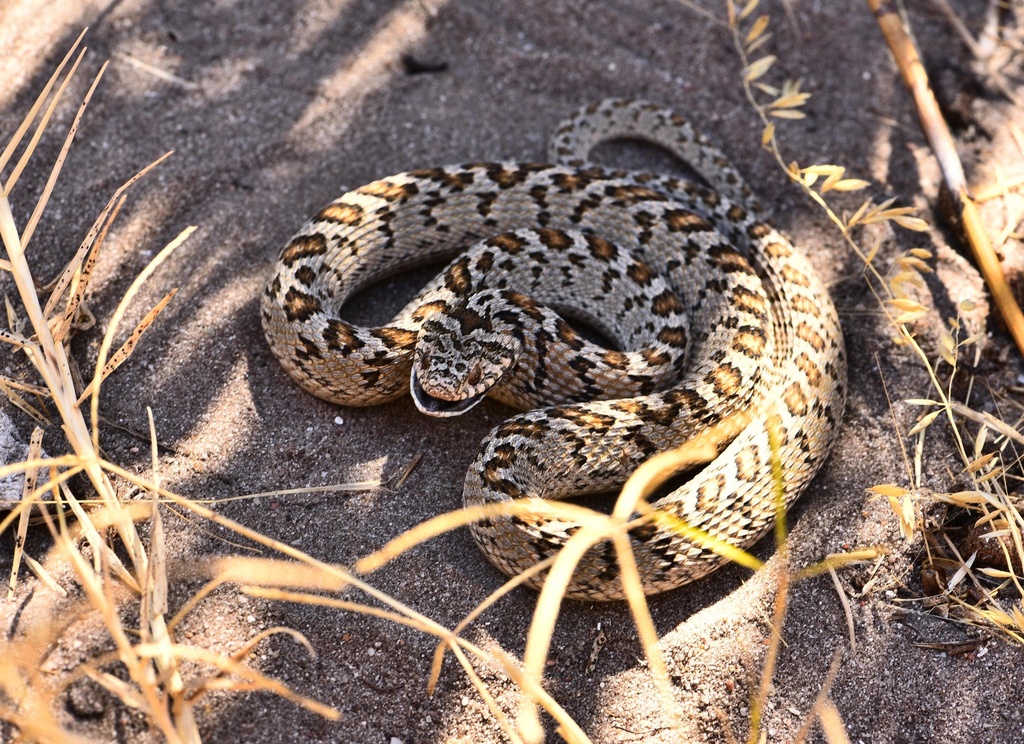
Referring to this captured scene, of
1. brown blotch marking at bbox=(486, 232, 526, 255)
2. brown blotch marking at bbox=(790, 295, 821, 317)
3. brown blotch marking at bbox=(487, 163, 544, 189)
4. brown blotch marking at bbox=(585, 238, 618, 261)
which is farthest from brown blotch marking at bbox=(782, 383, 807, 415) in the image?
brown blotch marking at bbox=(487, 163, 544, 189)

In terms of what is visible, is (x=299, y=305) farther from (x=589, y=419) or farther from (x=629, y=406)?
(x=629, y=406)

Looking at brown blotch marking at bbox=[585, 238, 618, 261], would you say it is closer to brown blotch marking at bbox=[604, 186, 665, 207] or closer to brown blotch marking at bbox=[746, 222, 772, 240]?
brown blotch marking at bbox=[604, 186, 665, 207]

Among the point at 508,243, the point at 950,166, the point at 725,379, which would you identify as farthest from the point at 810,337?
the point at 508,243

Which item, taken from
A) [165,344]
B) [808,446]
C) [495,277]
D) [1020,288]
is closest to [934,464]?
[808,446]

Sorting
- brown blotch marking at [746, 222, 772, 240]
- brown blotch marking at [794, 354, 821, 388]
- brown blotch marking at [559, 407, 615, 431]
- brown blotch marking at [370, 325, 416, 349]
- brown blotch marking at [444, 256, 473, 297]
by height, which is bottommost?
brown blotch marking at [794, 354, 821, 388]

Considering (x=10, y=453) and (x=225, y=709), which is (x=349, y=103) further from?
(x=225, y=709)
